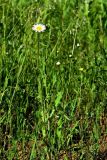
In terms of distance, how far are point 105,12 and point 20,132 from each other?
1.54m

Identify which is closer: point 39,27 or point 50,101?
point 50,101

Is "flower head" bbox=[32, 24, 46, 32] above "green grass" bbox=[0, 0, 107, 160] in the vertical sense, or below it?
above

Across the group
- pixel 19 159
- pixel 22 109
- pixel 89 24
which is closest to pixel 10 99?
pixel 22 109

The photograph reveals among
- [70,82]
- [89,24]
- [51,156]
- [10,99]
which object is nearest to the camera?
[51,156]

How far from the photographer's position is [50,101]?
2650 millimetres

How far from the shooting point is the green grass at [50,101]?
250 centimetres

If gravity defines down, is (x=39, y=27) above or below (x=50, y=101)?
above

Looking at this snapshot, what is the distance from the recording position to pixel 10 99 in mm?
2662

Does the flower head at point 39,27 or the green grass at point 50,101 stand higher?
the flower head at point 39,27

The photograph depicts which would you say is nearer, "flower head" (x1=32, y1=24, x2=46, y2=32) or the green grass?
the green grass

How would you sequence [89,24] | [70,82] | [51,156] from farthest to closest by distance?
[89,24], [70,82], [51,156]

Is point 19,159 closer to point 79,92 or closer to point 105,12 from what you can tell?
point 79,92

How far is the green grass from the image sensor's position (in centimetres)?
250

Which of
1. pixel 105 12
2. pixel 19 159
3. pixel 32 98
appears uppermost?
pixel 105 12
